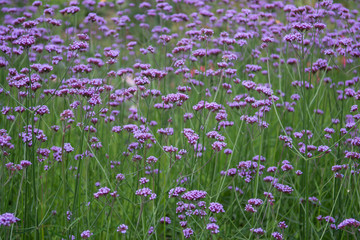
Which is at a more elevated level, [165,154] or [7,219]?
[7,219]

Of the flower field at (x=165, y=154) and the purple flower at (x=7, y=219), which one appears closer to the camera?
the purple flower at (x=7, y=219)

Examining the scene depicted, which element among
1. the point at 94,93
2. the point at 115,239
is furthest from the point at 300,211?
the point at 94,93

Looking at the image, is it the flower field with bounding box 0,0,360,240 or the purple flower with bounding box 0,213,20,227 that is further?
the flower field with bounding box 0,0,360,240

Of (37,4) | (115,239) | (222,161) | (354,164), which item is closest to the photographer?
(354,164)

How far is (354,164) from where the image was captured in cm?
269

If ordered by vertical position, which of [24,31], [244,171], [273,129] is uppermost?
[24,31]

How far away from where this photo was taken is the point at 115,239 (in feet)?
9.39

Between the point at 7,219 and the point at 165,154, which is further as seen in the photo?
the point at 165,154

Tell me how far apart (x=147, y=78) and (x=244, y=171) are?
889 millimetres

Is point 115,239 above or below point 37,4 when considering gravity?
below

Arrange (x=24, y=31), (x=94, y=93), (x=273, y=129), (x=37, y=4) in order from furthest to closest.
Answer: (x=273, y=129) → (x=37, y=4) → (x=24, y=31) → (x=94, y=93)

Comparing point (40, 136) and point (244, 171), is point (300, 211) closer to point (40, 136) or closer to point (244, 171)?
point (244, 171)

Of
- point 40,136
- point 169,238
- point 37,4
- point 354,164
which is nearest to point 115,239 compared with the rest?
point 169,238

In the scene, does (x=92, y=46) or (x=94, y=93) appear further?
(x=92, y=46)
